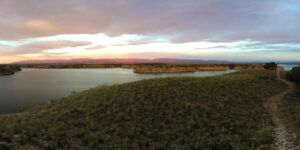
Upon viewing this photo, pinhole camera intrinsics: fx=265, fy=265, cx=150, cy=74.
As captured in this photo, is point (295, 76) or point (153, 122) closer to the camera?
point (153, 122)

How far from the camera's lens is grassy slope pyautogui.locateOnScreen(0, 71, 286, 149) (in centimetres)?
1441

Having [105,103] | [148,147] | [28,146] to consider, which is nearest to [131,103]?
[105,103]

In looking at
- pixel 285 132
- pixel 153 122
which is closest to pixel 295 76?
pixel 285 132

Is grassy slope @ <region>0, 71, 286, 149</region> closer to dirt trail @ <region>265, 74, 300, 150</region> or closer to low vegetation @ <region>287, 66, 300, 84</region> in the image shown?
dirt trail @ <region>265, 74, 300, 150</region>

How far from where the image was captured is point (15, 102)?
3866 centimetres

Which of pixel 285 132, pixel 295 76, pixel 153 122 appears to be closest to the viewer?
pixel 285 132

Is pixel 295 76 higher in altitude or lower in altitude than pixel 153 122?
higher

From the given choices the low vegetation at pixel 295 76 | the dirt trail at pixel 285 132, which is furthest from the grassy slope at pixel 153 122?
the low vegetation at pixel 295 76

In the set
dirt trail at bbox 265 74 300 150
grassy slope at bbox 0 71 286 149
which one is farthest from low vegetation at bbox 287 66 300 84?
dirt trail at bbox 265 74 300 150

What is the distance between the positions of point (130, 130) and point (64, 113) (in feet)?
24.5

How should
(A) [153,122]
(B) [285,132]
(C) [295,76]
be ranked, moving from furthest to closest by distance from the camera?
(C) [295,76]
(A) [153,122]
(B) [285,132]

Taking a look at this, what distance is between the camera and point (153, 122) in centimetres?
1956

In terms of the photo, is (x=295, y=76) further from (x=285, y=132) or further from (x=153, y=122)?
(x=153, y=122)

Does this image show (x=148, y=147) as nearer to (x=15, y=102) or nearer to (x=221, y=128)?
(x=221, y=128)
